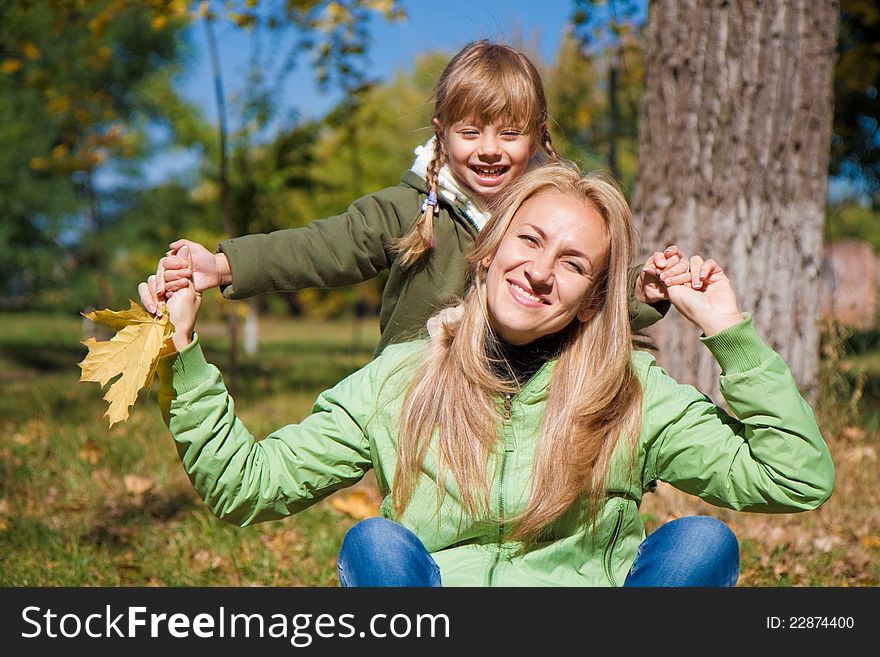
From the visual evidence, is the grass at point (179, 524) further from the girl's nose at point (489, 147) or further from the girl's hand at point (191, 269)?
the girl's nose at point (489, 147)

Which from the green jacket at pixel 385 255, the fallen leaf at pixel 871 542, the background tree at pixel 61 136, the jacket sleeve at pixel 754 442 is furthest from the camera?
the background tree at pixel 61 136

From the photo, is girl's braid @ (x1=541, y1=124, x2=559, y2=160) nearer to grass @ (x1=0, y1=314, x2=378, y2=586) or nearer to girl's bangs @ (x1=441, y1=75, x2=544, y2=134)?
girl's bangs @ (x1=441, y1=75, x2=544, y2=134)

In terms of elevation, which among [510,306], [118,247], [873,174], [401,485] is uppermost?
[118,247]

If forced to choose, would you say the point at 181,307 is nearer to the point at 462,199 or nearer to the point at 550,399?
the point at 550,399

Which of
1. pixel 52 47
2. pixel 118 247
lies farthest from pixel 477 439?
pixel 118 247

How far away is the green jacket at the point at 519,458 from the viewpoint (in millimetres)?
1790

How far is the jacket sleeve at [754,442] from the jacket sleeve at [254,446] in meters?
0.72

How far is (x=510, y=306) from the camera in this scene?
198 centimetres

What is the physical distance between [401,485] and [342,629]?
33cm

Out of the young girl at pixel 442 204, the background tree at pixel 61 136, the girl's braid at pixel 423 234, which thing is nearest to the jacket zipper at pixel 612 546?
the young girl at pixel 442 204

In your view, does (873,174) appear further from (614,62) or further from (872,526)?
(872,526)

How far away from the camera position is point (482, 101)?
8.41 feet

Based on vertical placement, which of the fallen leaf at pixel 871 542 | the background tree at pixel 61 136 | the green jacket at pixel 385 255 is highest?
the background tree at pixel 61 136

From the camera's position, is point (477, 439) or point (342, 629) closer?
point (342, 629)
